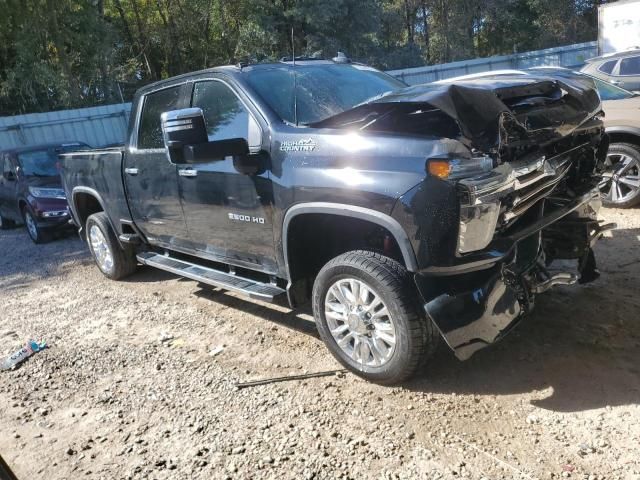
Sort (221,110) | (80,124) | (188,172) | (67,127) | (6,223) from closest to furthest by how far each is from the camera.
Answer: (221,110) < (188,172) < (6,223) < (67,127) < (80,124)

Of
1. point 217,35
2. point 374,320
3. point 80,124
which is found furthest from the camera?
point 217,35

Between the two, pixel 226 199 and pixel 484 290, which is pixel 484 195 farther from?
pixel 226 199

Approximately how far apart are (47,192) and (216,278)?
232 inches

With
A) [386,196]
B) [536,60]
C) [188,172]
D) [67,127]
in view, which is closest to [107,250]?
[188,172]

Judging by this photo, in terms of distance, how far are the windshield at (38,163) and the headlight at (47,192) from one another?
1.50 ft

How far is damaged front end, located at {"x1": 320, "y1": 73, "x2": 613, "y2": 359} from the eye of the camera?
8.98 feet

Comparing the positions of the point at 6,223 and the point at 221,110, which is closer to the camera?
the point at 221,110

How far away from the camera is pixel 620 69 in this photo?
830 centimetres

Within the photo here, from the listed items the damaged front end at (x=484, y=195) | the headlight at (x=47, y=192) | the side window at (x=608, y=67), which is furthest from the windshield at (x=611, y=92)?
the headlight at (x=47, y=192)

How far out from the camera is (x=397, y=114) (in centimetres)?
313

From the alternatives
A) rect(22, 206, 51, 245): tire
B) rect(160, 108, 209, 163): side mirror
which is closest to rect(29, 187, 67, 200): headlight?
rect(22, 206, 51, 245): tire

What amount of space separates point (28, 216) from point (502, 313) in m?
8.55

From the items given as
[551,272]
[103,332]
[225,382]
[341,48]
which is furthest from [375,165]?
[341,48]

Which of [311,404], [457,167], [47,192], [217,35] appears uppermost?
[217,35]
